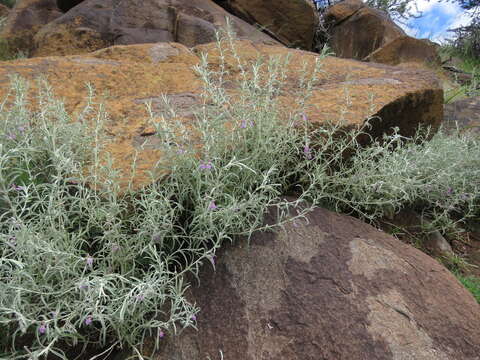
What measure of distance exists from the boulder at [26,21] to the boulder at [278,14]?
12.9 feet

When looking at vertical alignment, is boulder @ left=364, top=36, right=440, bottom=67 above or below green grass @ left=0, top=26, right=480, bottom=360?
above

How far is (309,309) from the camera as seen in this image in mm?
1792

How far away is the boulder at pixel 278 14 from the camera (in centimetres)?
859

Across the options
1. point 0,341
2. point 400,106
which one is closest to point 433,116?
point 400,106

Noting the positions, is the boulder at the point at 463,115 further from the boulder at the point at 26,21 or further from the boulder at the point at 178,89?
the boulder at the point at 26,21

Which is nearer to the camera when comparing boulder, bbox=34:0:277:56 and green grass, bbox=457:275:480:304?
green grass, bbox=457:275:480:304

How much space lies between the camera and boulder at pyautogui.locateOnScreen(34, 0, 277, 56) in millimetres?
6109

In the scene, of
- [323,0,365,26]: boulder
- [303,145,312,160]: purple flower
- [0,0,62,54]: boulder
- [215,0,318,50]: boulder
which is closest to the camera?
[303,145,312,160]: purple flower

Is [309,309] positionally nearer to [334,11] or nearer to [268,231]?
[268,231]

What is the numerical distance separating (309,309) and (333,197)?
3.16 ft

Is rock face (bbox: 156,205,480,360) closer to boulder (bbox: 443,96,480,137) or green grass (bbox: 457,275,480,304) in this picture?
green grass (bbox: 457,275,480,304)

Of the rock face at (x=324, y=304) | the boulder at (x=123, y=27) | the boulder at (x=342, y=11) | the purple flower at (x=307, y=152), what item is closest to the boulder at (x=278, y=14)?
the boulder at (x=342, y=11)

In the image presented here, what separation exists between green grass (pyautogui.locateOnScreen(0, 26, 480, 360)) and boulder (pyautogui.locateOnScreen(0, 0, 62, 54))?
6532mm

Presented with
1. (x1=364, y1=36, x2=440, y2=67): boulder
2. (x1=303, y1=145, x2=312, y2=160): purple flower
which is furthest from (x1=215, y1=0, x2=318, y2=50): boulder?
(x1=303, y1=145, x2=312, y2=160): purple flower
